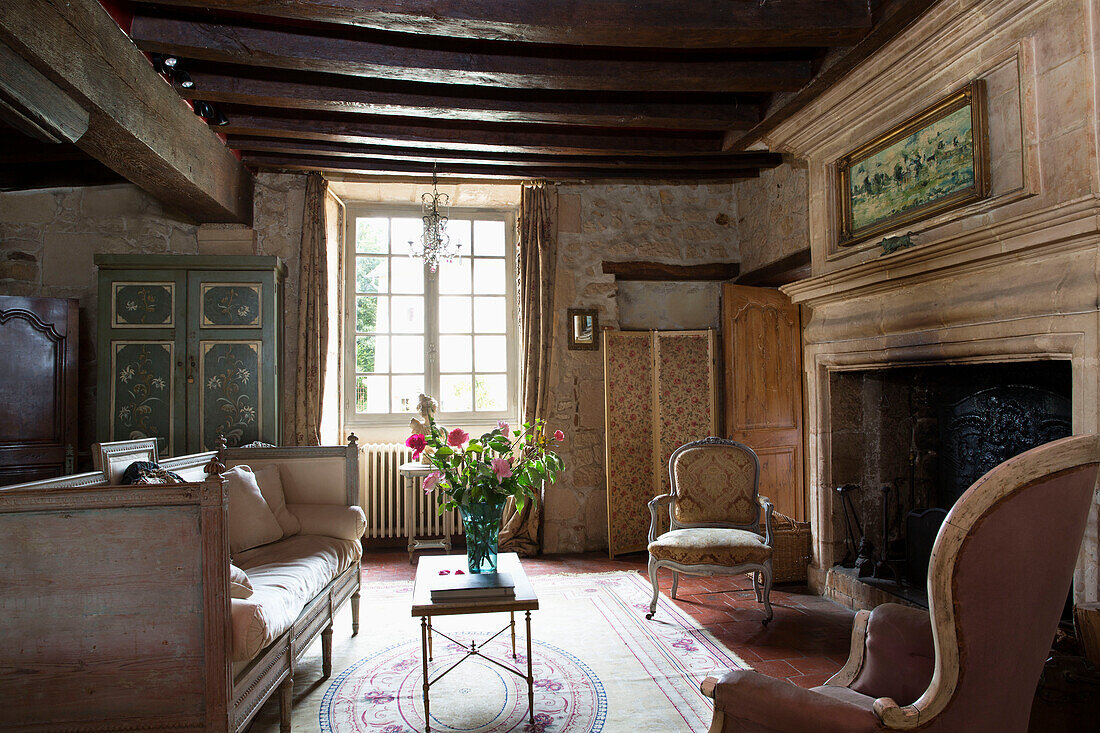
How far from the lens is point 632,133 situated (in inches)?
180

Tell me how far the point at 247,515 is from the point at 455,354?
2934 millimetres

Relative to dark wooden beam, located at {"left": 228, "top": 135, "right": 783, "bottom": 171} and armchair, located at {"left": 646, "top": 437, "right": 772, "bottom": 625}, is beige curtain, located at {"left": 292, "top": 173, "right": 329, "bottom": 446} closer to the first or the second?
dark wooden beam, located at {"left": 228, "top": 135, "right": 783, "bottom": 171}

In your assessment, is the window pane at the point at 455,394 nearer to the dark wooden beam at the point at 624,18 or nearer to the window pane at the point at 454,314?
the window pane at the point at 454,314

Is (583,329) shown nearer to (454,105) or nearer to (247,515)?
(454,105)

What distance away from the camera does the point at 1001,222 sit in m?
2.57

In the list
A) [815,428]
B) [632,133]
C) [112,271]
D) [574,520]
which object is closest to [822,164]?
[632,133]

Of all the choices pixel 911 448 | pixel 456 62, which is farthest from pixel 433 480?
pixel 911 448

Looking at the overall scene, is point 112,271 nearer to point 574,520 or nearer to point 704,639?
point 574,520

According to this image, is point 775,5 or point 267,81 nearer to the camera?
point 775,5

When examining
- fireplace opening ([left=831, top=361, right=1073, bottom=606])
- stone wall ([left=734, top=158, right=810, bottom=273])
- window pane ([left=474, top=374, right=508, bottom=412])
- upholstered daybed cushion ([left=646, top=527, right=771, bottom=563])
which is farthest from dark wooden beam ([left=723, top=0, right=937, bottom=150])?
window pane ([left=474, top=374, right=508, bottom=412])

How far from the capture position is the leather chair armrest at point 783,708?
136 cm

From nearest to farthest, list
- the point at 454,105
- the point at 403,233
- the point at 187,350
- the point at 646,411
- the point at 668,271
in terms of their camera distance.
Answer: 1. the point at 454,105
2. the point at 187,350
3. the point at 646,411
4. the point at 668,271
5. the point at 403,233

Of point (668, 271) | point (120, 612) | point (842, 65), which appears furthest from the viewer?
point (668, 271)

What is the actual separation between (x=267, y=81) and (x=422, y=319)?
2603 mm
